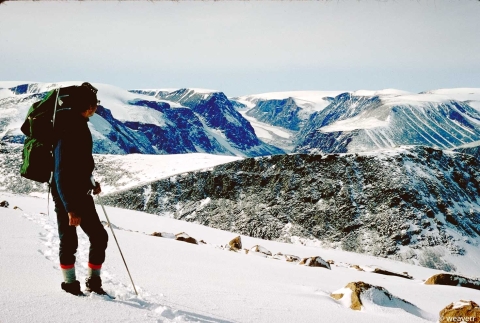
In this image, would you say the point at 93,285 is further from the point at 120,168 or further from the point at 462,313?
the point at 120,168

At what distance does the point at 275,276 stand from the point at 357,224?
4381 centimetres

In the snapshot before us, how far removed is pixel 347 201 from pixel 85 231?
2040 inches

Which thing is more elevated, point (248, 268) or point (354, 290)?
Result: point (354, 290)

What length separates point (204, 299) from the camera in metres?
5.45

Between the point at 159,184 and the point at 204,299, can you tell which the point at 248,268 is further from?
the point at 159,184

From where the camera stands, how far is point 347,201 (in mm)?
53062

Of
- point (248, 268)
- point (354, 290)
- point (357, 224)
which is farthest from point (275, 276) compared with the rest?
point (357, 224)

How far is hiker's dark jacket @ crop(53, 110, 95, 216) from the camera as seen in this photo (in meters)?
4.54

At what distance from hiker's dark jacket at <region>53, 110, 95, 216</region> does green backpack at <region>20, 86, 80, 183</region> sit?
0.31 ft

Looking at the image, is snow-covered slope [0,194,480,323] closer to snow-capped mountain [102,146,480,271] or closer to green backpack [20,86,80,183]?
green backpack [20,86,80,183]

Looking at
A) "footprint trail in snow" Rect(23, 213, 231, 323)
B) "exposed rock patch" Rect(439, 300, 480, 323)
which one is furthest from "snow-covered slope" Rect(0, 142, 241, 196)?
"exposed rock patch" Rect(439, 300, 480, 323)

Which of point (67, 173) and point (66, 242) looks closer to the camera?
point (67, 173)

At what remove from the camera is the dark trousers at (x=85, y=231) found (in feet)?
15.9

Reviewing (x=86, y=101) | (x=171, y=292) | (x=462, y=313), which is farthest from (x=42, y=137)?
(x=462, y=313)
